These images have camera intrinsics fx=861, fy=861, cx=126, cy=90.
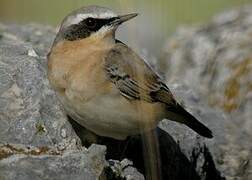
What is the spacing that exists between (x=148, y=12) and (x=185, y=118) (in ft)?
21.8

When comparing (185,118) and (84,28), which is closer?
(84,28)

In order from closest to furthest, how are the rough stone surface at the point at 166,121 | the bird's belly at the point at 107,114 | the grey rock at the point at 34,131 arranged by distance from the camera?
the grey rock at the point at 34,131 → the rough stone surface at the point at 166,121 → the bird's belly at the point at 107,114

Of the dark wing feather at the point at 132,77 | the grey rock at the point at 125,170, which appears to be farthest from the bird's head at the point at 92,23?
the grey rock at the point at 125,170

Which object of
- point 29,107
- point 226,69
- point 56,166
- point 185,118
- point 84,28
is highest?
point 226,69

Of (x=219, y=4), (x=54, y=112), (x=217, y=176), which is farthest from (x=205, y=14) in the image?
(x=54, y=112)

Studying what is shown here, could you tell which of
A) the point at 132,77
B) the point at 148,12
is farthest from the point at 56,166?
the point at 148,12

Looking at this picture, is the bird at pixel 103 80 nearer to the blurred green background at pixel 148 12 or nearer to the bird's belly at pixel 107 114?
the bird's belly at pixel 107 114

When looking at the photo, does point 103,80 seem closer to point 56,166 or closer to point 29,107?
point 29,107

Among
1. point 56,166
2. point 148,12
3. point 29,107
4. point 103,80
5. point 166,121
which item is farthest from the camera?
point 148,12

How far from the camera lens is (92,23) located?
9.38m

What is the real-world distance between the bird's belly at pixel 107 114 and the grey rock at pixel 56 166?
0.92 metres

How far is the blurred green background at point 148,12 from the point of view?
14.8 meters

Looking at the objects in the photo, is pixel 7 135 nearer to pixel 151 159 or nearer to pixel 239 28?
pixel 151 159

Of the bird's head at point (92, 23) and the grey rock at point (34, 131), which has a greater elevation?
the bird's head at point (92, 23)
